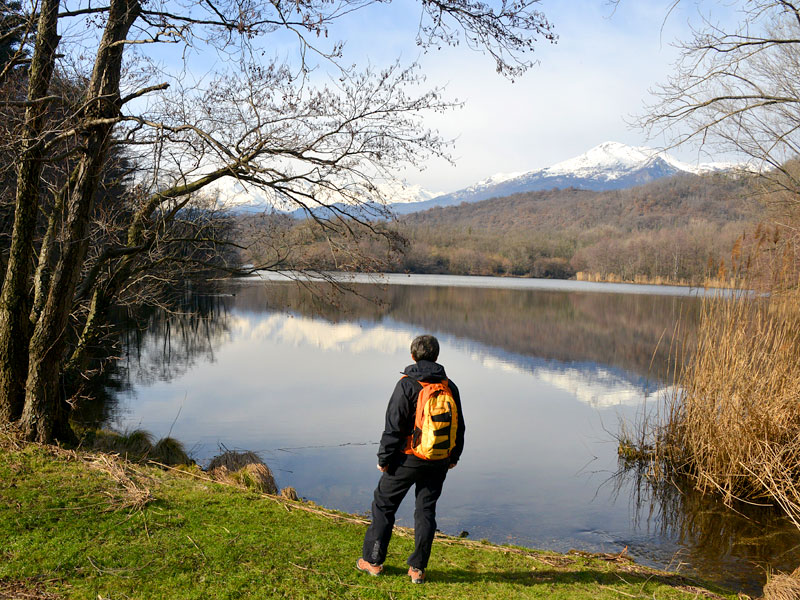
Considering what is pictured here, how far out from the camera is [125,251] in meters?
6.81

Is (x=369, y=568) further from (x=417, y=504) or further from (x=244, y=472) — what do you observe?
(x=244, y=472)

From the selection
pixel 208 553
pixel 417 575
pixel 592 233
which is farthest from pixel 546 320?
pixel 592 233

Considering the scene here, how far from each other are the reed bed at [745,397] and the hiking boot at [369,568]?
4.88 metres

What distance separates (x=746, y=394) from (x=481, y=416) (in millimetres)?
5618

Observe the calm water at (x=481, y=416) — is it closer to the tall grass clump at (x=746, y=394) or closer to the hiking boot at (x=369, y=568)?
the tall grass clump at (x=746, y=394)

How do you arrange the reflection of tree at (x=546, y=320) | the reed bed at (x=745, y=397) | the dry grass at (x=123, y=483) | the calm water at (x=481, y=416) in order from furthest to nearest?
the reflection of tree at (x=546, y=320)
the reed bed at (x=745, y=397)
the calm water at (x=481, y=416)
the dry grass at (x=123, y=483)

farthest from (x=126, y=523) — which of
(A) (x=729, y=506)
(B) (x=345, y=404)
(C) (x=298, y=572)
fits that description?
(B) (x=345, y=404)

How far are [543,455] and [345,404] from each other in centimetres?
444

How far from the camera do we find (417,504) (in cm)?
385

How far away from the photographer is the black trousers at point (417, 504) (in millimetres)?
3777

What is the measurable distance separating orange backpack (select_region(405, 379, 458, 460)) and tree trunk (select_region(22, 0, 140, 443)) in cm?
391

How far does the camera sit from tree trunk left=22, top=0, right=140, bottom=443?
227 inches

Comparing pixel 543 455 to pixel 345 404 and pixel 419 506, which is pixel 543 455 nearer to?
pixel 345 404

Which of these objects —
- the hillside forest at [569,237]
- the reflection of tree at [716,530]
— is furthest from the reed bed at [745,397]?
the hillside forest at [569,237]
